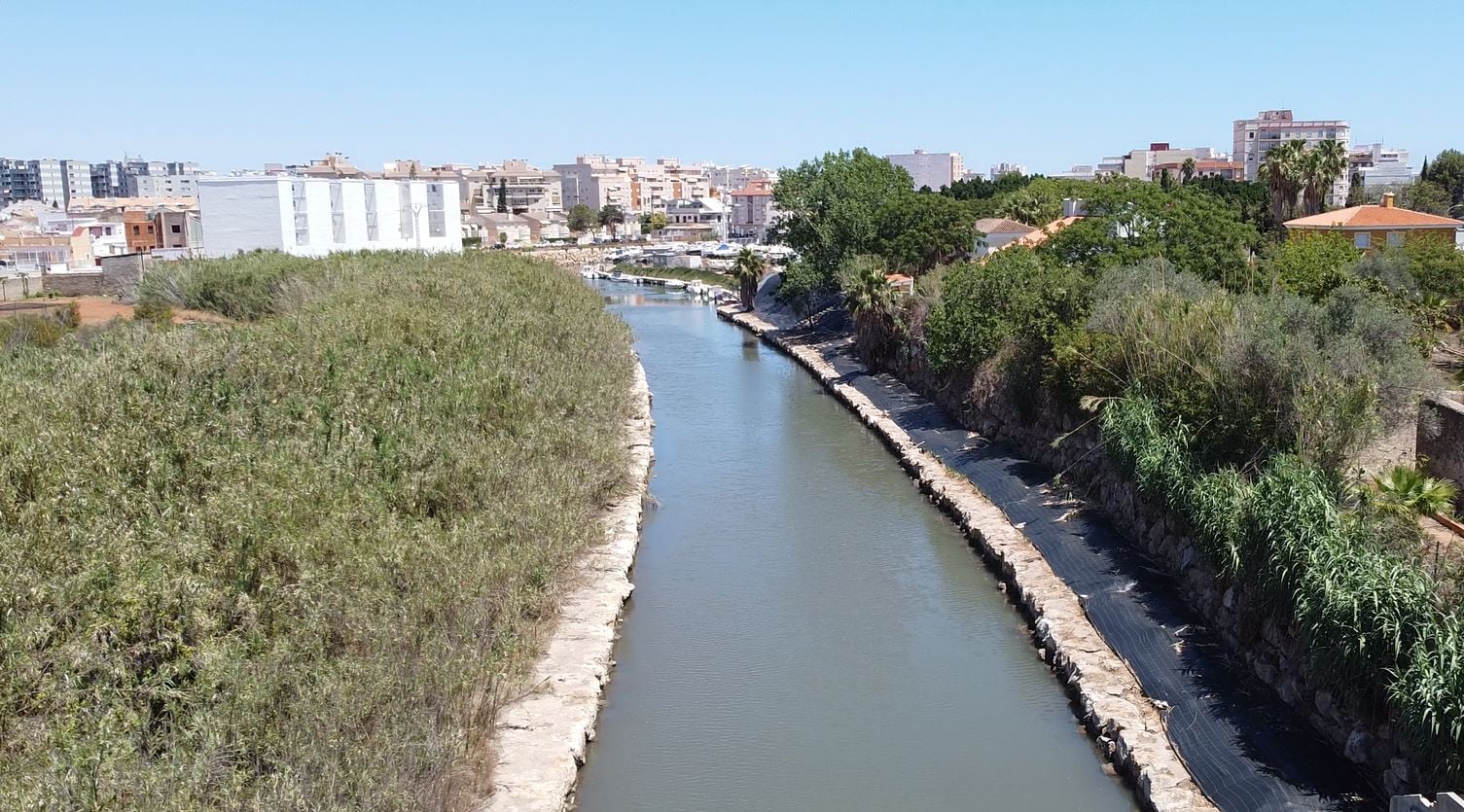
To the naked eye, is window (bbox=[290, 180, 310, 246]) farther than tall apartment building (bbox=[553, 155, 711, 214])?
No

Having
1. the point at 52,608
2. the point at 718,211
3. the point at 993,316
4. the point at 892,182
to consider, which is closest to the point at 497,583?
the point at 52,608

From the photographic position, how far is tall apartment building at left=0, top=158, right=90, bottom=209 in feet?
589

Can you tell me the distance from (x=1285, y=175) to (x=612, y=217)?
91849 mm

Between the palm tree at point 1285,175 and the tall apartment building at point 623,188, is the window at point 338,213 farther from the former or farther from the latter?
the tall apartment building at point 623,188

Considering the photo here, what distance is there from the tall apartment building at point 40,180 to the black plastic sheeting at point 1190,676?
192 meters

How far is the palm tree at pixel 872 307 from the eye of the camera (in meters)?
32.8

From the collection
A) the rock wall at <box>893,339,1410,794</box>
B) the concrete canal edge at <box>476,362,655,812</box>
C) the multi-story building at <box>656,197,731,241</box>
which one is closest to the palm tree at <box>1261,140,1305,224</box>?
the rock wall at <box>893,339,1410,794</box>

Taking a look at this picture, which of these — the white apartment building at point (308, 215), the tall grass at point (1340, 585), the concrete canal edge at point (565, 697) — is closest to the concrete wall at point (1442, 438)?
the tall grass at point (1340, 585)

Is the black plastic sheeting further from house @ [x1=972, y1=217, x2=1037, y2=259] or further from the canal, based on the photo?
house @ [x1=972, y1=217, x2=1037, y2=259]

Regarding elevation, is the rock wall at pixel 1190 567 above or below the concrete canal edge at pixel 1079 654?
above

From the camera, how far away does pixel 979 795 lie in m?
10.8

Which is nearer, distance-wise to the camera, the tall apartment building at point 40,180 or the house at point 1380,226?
the house at point 1380,226

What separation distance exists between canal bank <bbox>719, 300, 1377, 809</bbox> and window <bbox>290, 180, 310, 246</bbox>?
28364 mm

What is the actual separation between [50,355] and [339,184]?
29618 millimetres
